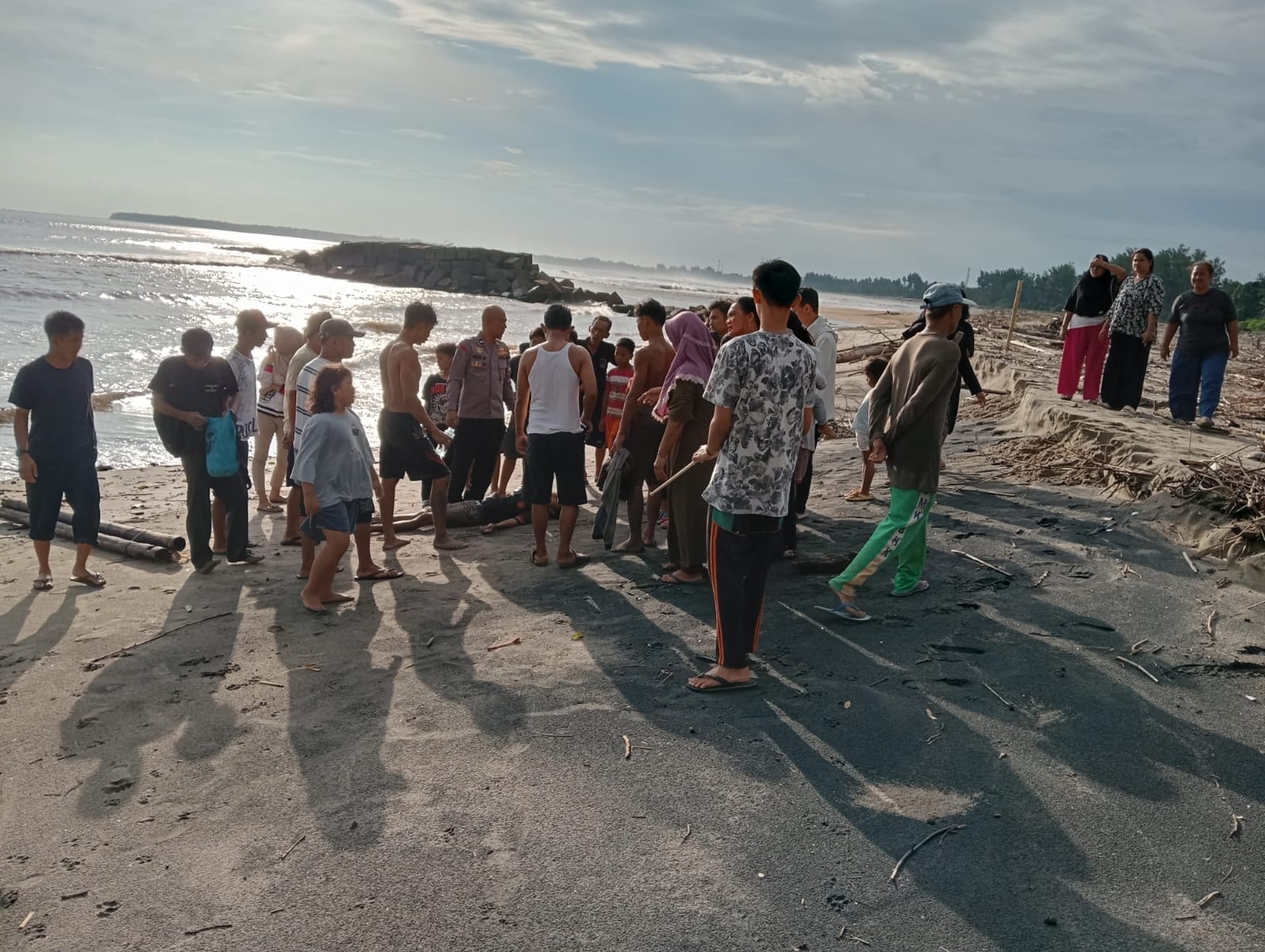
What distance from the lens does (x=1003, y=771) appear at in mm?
3574

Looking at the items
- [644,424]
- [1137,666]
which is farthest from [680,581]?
[1137,666]

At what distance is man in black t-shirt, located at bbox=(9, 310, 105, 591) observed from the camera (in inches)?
230

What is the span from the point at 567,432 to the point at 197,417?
2.57 meters

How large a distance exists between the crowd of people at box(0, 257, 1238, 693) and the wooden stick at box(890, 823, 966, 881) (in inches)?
49.4

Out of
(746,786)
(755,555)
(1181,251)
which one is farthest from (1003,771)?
(1181,251)

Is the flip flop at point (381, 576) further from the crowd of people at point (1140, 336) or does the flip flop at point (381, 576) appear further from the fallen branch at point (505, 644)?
the crowd of people at point (1140, 336)

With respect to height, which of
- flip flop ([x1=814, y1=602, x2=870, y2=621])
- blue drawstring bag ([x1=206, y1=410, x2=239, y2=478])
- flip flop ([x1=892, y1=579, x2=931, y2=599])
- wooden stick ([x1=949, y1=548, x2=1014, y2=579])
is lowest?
flip flop ([x1=814, y1=602, x2=870, y2=621])

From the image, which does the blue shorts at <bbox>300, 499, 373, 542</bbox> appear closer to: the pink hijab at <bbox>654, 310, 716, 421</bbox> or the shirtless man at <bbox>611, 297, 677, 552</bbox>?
the shirtless man at <bbox>611, 297, 677, 552</bbox>

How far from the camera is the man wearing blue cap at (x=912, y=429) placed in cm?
483

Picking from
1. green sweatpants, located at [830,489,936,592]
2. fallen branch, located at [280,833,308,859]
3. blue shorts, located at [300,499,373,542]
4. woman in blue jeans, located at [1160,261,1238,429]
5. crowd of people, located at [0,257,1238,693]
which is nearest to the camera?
fallen branch, located at [280,833,308,859]

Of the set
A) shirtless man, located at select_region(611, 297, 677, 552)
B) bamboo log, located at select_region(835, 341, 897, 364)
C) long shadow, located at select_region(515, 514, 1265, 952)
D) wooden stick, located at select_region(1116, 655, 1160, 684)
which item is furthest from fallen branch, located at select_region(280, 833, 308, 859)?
bamboo log, located at select_region(835, 341, 897, 364)

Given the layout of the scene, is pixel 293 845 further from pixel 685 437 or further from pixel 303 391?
pixel 303 391

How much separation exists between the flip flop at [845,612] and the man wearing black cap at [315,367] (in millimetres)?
3342

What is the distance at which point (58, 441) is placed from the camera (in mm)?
6000
